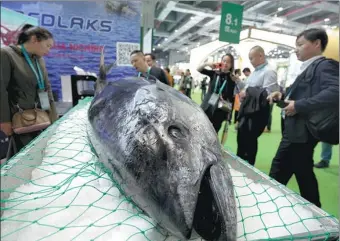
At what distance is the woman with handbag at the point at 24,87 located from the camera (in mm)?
1880

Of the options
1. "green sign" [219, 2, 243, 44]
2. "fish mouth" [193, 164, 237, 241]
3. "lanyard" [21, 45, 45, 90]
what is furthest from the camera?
"green sign" [219, 2, 243, 44]

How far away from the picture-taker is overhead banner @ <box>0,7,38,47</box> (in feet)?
13.6

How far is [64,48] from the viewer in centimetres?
470

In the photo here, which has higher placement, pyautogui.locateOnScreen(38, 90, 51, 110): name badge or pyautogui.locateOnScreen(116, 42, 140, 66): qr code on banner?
pyautogui.locateOnScreen(116, 42, 140, 66): qr code on banner

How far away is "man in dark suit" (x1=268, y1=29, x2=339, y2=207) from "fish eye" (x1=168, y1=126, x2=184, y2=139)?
1.24 m

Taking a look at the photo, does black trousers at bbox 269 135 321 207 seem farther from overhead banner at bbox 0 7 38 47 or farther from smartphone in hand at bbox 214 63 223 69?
overhead banner at bbox 0 7 38 47

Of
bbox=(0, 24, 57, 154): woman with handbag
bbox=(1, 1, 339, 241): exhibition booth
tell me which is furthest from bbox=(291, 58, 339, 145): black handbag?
bbox=(0, 24, 57, 154): woman with handbag

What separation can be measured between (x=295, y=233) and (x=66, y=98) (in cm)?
448

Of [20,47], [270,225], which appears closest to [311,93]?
[270,225]

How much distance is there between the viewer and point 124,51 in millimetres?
4922

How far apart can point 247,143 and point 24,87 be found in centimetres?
230

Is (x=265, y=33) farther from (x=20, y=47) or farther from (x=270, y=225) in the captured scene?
(x=270, y=225)

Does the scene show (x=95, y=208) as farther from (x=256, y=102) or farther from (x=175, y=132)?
(x=256, y=102)

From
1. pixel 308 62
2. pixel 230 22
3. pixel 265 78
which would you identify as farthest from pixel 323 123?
pixel 230 22
